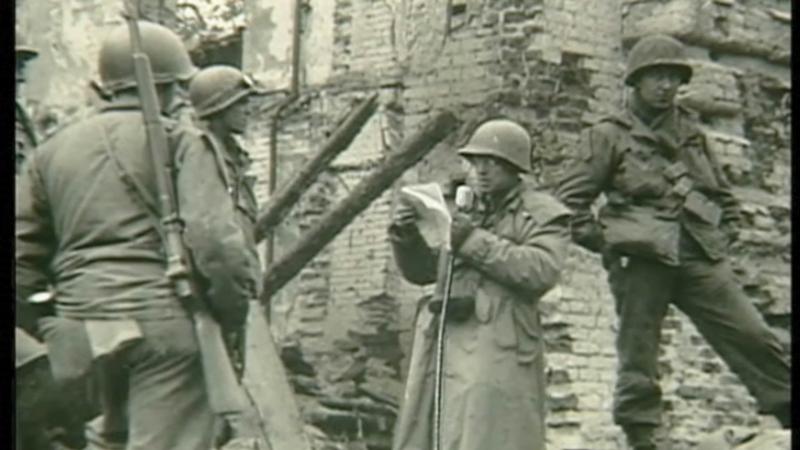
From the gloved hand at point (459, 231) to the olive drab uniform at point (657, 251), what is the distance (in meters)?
0.46

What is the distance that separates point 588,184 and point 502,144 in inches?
15.0

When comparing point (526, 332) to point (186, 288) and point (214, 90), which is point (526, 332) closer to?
point (186, 288)

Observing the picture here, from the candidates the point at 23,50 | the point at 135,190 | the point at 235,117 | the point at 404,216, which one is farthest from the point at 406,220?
the point at 23,50

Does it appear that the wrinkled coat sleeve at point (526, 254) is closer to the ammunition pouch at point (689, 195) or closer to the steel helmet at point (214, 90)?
the ammunition pouch at point (689, 195)

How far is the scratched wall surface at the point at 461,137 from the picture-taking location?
10969 millimetres

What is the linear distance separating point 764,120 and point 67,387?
2885 millimetres

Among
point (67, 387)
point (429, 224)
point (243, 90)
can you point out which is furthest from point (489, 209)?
point (67, 387)

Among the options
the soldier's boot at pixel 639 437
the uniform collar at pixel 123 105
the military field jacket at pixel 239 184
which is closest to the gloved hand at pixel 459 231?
the military field jacket at pixel 239 184

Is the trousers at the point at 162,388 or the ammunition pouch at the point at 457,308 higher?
the ammunition pouch at the point at 457,308

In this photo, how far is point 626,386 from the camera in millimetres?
11039

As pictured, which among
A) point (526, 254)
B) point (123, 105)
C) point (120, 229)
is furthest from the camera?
point (526, 254)

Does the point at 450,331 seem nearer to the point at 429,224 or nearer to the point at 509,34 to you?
the point at 429,224

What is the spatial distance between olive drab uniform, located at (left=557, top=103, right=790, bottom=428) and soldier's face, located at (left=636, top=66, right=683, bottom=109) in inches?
2.2

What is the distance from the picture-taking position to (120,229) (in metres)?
10.4
